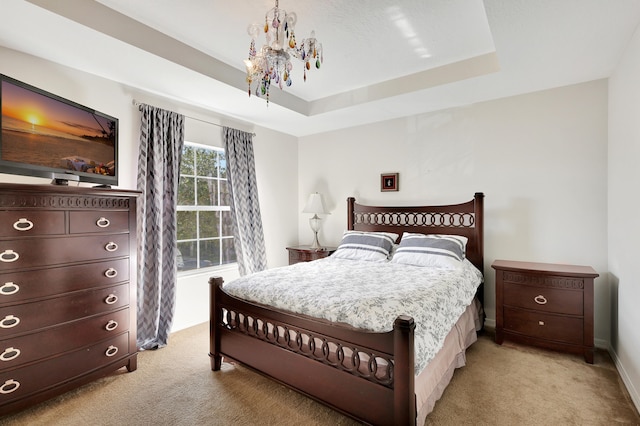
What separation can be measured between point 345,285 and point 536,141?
2.48m

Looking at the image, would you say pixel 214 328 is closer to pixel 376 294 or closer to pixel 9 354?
pixel 9 354

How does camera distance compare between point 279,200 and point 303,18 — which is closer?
point 303,18

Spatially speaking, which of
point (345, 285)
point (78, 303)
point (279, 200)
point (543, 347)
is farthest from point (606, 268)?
point (78, 303)

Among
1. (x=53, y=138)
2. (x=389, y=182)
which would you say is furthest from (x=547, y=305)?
(x=53, y=138)

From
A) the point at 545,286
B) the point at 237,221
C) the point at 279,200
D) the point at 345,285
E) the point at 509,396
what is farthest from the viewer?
the point at 279,200

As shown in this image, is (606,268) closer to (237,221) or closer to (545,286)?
(545,286)

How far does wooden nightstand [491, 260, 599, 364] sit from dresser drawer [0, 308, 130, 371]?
3.30 m

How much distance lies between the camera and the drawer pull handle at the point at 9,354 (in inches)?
74.2

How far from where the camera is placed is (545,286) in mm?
2748

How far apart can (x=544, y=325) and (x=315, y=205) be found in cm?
282

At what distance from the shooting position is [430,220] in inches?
147

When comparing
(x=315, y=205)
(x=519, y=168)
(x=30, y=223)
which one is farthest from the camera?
(x=315, y=205)

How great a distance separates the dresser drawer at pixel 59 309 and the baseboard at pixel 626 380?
11.9 feet

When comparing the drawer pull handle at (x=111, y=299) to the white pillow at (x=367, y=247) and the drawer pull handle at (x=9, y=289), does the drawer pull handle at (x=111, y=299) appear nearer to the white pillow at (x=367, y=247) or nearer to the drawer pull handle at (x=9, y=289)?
the drawer pull handle at (x=9, y=289)
